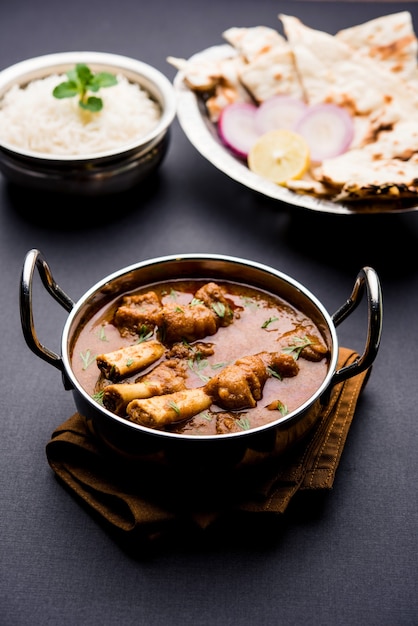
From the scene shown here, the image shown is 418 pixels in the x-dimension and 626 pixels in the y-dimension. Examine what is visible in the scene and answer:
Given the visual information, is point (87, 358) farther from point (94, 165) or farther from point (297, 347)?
point (94, 165)

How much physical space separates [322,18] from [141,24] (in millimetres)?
897

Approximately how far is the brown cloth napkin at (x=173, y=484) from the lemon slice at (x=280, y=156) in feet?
3.68

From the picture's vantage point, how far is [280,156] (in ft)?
9.17

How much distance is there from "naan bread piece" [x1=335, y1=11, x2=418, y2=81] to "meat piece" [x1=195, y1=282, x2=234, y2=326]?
1581 millimetres

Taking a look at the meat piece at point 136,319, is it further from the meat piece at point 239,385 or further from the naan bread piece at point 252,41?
the naan bread piece at point 252,41

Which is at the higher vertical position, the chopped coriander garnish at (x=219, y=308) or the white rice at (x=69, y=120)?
the white rice at (x=69, y=120)

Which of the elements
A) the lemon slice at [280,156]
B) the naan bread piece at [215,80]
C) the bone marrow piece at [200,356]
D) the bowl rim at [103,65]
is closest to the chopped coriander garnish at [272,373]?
the bone marrow piece at [200,356]

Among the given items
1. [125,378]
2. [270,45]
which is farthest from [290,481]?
[270,45]

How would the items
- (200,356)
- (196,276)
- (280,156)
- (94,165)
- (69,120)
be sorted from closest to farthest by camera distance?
1. (200,356)
2. (196,276)
3. (94,165)
4. (280,156)
5. (69,120)

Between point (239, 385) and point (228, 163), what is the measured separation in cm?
123

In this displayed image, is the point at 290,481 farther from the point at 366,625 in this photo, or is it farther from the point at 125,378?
the point at 125,378

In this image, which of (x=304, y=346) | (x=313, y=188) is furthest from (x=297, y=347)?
(x=313, y=188)

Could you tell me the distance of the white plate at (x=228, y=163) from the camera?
256cm

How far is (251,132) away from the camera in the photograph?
299cm
